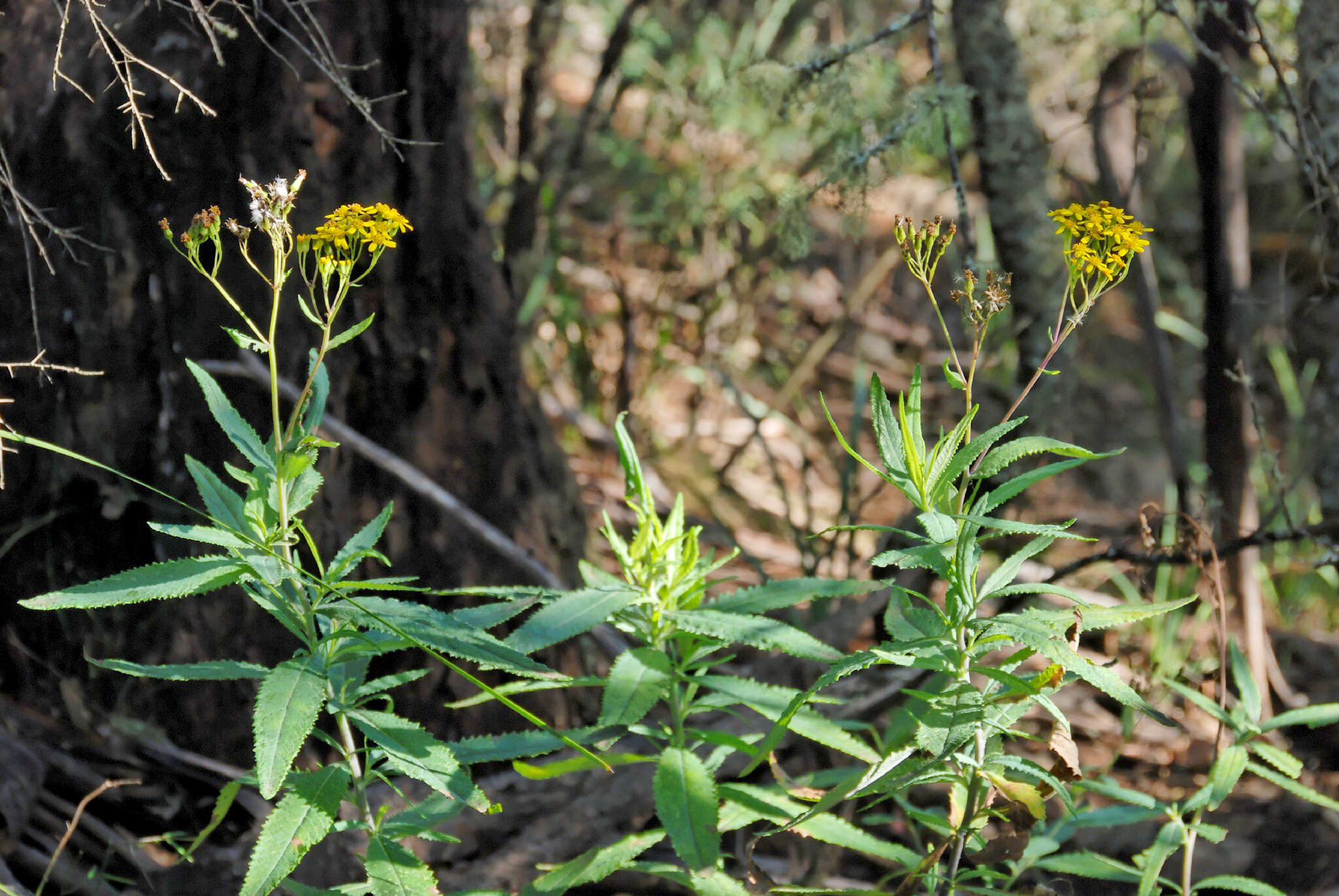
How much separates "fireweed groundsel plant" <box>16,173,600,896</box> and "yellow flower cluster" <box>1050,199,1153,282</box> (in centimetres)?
81

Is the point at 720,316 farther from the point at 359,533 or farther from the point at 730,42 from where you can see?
the point at 359,533

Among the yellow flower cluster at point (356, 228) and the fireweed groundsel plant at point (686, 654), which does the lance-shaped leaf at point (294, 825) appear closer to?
the fireweed groundsel plant at point (686, 654)

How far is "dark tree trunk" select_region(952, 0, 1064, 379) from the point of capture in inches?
97.7

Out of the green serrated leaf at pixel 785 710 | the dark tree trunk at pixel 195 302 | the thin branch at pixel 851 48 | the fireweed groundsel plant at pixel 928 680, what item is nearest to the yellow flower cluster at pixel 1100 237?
the fireweed groundsel plant at pixel 928 680

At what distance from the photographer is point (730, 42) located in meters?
5.42

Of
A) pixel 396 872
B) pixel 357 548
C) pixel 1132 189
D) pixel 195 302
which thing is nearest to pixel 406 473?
pixel 195 302

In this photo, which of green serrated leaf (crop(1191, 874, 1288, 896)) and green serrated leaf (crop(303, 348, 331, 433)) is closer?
green serrated leaf (crop(303, 348, 331, 433))

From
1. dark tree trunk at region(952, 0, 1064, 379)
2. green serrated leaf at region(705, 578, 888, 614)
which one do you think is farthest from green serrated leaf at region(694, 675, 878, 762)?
dark tree trunk at region(952, 0, 1064, 379)

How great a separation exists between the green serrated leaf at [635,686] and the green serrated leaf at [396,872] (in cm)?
31

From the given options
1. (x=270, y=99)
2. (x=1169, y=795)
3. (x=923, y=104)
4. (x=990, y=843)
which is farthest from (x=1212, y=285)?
(x=270, y=99)

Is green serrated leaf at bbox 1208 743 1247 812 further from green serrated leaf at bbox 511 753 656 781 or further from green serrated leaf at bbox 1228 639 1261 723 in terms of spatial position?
green serrated leaf at bbox 511 753 656 781

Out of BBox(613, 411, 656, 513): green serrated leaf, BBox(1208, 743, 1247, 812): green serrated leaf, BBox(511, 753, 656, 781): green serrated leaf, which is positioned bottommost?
BBox(511, 753, 656, 781): green serrated leaf

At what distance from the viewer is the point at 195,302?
218 cm

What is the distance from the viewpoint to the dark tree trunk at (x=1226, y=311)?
2.78 meters
